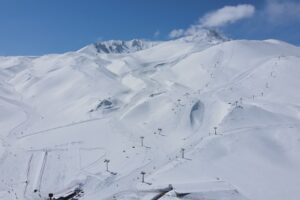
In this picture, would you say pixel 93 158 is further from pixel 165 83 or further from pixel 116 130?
pixel 165 83

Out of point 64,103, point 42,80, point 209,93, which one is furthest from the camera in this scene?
point 42,80

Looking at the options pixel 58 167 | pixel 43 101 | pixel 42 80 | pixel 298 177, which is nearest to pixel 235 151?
pixel 298 177

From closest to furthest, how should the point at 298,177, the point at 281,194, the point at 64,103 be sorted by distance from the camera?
the point at 281,194, the point at 298,177, the point at 64,103

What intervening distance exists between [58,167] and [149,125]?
14776mm

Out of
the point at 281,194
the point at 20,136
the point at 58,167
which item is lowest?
the point at 281,194

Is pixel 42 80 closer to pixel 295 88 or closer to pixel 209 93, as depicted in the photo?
pixel 209 93

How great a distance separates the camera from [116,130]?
165 ft

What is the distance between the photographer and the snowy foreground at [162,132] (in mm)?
35688

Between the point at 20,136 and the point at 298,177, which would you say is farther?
the point at 20,136

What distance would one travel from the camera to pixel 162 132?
48.9 meters

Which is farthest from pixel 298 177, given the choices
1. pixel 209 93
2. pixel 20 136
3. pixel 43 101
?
pixel 43 101

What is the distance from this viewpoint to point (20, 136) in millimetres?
50688

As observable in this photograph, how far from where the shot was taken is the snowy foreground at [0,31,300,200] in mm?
35688

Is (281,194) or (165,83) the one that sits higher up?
(165,83)
